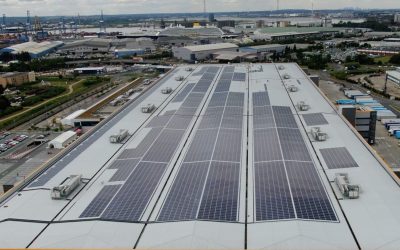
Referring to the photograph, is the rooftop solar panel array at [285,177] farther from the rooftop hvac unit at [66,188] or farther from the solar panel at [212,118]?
the rooftop hvac unit at [66,188]

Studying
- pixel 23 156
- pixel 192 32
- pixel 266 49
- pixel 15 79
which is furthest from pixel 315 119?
pixel 192 32

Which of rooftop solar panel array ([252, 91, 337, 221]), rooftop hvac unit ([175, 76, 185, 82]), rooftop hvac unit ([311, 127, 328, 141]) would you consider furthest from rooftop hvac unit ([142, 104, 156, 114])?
rooftop hvac unit ([311, 127, 328, 141])

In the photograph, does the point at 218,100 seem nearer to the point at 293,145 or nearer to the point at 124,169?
the point at 293,145

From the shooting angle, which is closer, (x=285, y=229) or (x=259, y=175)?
(x=285, y=229)

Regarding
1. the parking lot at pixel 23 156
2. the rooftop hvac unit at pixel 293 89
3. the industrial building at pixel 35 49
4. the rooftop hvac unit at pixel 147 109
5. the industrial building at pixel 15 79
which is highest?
the industrial building at pixel 35 49

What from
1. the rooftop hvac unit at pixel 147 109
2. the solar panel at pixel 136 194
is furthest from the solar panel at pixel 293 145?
the rooftop hvac unit at pixel 147 109

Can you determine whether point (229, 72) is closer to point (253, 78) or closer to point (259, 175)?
point (253, 78)

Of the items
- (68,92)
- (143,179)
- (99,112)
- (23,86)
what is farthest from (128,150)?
(23,86)
